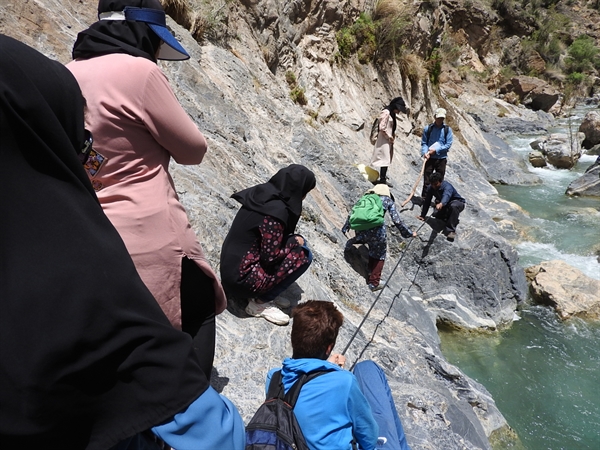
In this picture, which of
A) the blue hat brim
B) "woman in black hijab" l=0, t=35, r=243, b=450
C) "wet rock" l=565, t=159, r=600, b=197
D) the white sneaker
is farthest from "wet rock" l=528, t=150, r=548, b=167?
"woman in black hijab" l=0, t=35, r=243, b=450

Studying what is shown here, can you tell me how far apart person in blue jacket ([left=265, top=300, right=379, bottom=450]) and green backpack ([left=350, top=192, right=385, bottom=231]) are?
3142mm

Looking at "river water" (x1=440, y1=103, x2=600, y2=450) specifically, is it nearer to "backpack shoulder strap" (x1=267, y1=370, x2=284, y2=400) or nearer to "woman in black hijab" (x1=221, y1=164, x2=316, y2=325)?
"woman in black hijab" (x1=221, y1=164, x2=316, y2=325)

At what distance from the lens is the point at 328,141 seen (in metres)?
8.00

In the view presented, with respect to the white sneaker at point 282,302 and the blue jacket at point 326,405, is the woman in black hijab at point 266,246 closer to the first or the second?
the white sneaker at point 282,302

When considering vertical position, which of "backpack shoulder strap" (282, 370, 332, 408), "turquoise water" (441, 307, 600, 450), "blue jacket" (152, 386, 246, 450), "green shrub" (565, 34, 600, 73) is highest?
"green shrub" (565, 34, 600, 73)

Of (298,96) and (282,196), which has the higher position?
(282,196)

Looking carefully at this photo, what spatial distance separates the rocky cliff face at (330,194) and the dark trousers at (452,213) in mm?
186

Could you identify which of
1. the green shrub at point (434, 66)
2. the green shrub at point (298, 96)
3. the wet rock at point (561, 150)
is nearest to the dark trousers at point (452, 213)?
the green shrub at point (298, 96)

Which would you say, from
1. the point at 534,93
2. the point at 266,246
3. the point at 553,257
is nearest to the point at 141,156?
the point at 266,246

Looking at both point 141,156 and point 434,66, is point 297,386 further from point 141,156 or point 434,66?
point 434,66

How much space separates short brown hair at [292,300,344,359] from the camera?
2.10m

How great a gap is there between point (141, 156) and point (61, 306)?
0.77 metres

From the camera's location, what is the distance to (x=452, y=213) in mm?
6375

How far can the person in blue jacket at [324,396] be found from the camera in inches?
74.0
